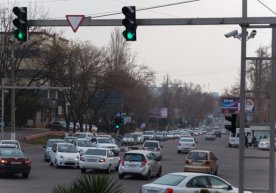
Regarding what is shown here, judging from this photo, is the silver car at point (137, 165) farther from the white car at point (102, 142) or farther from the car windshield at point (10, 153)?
the white car at point (102, 142)

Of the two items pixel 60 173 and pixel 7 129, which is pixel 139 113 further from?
pixel 60 173

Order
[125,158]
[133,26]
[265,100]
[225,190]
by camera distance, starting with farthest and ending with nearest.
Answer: [125,158]
[225,190]
[133,26]
[265,100]

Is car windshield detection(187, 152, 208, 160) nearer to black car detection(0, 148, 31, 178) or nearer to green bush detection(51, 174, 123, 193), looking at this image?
black car detection(0, 148, 31, 178)

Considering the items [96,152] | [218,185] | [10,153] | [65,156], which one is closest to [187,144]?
[65,156]

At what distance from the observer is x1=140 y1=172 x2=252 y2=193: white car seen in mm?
21188

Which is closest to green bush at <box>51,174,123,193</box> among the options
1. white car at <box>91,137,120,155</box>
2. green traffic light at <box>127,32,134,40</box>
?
green traffic light at <box>127,32,134,40</box>

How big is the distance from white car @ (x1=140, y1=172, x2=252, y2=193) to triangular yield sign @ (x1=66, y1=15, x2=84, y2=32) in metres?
5.46

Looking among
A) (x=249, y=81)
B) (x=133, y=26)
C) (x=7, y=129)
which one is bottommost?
(x=7, y=129)

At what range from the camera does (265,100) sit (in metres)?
17.2

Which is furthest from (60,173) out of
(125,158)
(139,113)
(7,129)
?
(139,113)

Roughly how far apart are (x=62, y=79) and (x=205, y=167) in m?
44.9

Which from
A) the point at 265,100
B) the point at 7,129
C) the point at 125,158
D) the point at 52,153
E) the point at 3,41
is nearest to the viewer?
the point at 265,100

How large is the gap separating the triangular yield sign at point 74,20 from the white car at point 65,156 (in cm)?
2186

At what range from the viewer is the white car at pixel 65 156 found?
4209 centimetres
